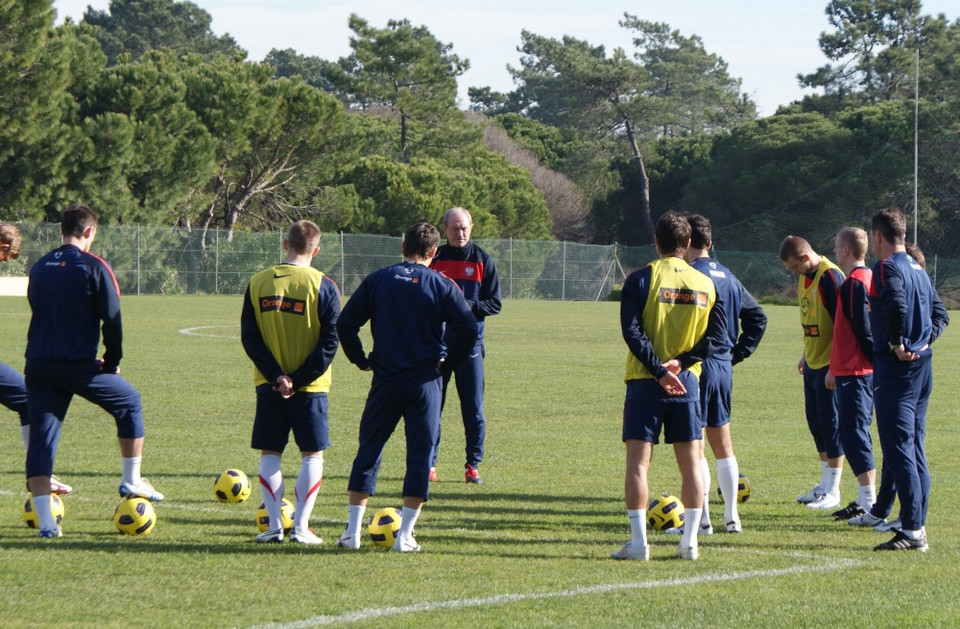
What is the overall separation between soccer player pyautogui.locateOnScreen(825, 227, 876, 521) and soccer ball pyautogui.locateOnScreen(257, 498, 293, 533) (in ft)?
12.2

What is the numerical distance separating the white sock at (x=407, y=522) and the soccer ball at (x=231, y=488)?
193 centimetres

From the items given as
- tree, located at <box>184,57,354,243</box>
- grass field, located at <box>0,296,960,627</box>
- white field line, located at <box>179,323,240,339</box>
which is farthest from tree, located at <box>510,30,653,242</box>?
grass field, located at <box>0,296,960,627</box>

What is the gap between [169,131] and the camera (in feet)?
168

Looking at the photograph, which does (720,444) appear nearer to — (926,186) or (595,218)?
(926,186)

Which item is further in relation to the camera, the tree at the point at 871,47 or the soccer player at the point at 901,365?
the tree at the point at 871,47

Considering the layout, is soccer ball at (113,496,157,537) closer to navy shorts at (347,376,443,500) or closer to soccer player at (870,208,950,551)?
navy shorts at (347,376,443,500)

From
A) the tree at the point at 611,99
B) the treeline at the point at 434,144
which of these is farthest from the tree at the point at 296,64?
the tree at the point at 611,99

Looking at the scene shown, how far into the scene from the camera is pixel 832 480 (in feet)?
29.6

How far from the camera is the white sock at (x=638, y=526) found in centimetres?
694

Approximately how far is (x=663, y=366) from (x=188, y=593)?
9.05ft

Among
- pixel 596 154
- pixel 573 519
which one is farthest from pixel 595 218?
pixel 573 519

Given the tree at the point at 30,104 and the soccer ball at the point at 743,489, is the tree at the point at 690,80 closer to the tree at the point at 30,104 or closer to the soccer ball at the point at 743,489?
the tree at the point at 30,104

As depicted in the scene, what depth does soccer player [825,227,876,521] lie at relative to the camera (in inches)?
328

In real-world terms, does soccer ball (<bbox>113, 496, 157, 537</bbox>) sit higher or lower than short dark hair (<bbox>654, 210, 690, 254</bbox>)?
lower
